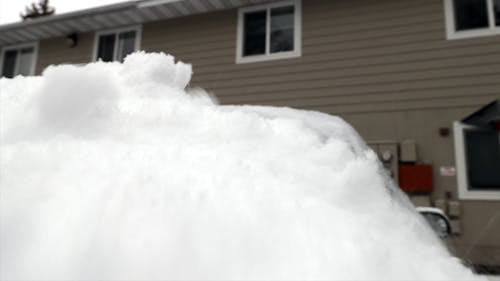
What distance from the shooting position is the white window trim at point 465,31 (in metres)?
6.11

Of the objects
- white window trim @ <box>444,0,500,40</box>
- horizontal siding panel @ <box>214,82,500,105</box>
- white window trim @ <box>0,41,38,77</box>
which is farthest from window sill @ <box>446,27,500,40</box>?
white window trim @ <box>0,41,38,77</box>

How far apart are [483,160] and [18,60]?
10372 mm

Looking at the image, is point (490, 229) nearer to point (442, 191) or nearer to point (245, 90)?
point (442, 191)

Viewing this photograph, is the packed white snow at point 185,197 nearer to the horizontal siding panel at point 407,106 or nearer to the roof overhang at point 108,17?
the horizontal siding panel at point 407,106

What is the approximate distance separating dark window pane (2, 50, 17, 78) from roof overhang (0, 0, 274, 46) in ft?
1.30

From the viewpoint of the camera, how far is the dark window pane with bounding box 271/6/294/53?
24.8 ft

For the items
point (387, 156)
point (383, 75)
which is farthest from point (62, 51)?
point (387, 156)

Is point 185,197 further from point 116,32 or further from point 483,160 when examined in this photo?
point 116,32

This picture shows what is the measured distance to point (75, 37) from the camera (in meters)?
9.51

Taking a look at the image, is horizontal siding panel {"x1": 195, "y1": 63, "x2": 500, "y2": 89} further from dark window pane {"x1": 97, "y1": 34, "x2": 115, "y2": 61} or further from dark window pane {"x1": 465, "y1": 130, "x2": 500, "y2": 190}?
dark window pane {"x1": 97, "y1": 34, "x2": 115, "y2": 61}

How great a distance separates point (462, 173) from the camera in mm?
5914

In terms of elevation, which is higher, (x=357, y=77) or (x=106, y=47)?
(x=106, y=47)

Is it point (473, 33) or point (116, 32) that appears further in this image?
point (116, 32)

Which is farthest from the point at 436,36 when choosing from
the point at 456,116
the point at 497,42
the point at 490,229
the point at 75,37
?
the point at 75,37
